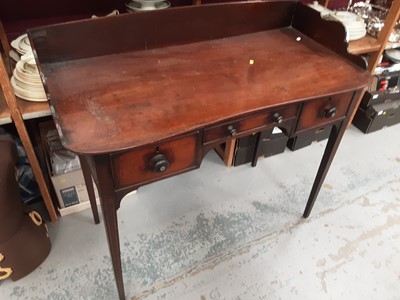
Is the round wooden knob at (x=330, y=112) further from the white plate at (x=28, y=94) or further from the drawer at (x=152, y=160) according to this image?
the white plate at (x=28, y=94)

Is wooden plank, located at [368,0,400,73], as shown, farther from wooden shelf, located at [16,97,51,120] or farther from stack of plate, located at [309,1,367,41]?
wooden shelf, located at [16,97,51,120]

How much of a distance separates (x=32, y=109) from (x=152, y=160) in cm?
56

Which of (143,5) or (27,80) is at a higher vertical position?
(143,5)

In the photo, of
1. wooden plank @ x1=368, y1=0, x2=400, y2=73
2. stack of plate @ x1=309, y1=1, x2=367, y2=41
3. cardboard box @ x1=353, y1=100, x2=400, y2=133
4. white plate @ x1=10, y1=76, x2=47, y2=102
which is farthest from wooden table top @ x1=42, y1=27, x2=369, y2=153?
cardboard box @ x1=353, y1=100, x2=400, y2=133

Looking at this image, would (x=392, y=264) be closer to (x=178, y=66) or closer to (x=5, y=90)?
(x=178, y=66)

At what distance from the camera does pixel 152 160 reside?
0.87 meters

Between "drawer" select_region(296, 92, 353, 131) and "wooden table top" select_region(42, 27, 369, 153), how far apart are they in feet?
0.18

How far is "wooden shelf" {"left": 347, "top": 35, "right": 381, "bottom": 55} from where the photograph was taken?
166cm

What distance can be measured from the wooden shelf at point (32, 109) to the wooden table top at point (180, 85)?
178 mm

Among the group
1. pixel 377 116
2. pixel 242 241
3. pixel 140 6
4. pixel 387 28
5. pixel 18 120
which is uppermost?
pixel 140 6

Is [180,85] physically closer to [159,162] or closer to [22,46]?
[159,162]

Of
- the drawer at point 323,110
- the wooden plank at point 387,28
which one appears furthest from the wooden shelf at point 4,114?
the wooden plank at point 387,28

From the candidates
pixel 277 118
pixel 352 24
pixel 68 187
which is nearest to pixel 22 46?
pixel 68 187

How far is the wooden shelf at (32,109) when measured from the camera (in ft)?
3.69
